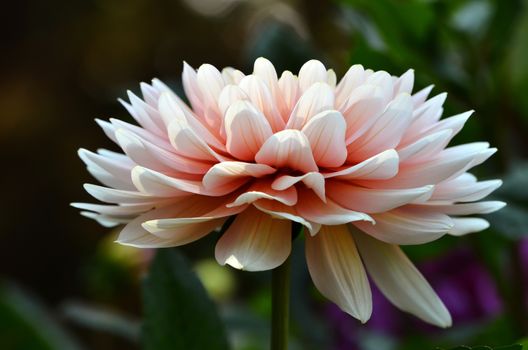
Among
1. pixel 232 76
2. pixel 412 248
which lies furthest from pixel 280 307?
pixel 412 248

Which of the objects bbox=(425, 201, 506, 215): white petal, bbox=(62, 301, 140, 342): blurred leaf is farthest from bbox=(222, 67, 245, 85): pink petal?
bbox=(62, 301, 140, 342): blurred leaf

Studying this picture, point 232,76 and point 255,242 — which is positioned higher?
point 232,76

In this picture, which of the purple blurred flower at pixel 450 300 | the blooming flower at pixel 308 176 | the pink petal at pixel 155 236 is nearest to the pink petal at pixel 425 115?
the blooming flower at pixel 308 176

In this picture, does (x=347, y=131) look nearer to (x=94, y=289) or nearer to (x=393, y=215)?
(x=393, y=215)

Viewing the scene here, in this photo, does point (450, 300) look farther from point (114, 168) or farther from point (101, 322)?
point (114, 168)

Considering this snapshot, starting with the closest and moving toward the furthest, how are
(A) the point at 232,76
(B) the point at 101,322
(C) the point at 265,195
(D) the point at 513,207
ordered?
(C) the point at 265,195
(A) the point at 232,76
(D) the point at 513,207
(B) the point at 101,322

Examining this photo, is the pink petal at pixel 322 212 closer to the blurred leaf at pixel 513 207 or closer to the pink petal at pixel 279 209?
the pink petal at pixel 279 209

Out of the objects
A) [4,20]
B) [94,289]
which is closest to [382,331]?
[94,289]
